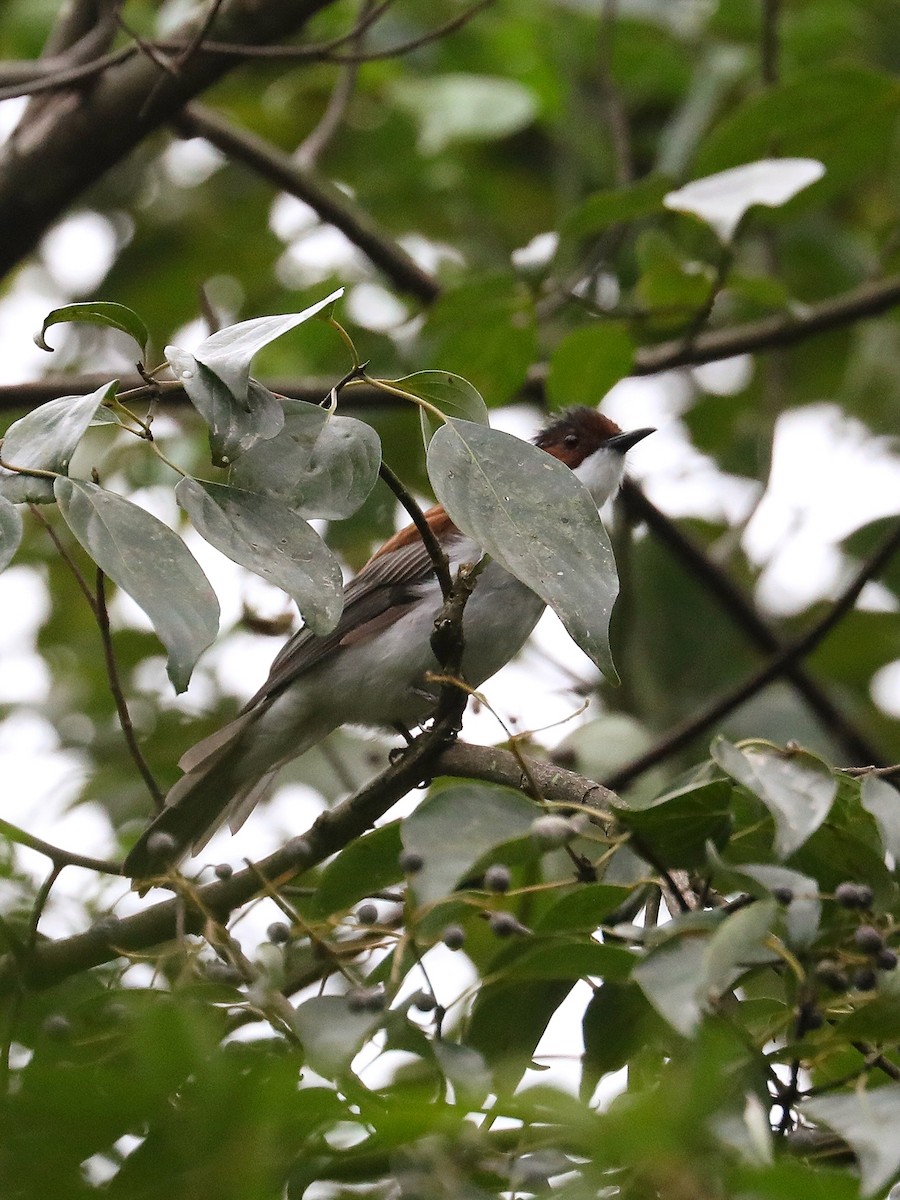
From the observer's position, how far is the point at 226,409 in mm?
2350

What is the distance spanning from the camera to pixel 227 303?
25.2 ft

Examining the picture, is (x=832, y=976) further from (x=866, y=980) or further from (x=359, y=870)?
(x=359, y=870)

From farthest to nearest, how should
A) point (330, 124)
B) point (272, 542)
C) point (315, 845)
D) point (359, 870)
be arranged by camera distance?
point (330, 124) → point (315, 845) → point (359, 870) → point (272, 542)

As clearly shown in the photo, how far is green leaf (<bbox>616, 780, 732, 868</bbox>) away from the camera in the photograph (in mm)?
2230

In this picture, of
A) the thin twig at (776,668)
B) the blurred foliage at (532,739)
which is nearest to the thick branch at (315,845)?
the blurred foliage at (532,739)

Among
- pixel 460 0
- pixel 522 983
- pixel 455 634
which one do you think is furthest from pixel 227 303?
pixel 522 983

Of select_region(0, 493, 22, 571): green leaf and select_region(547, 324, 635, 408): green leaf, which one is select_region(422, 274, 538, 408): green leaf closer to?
select_region(547, 324, 635, 408): green leaf

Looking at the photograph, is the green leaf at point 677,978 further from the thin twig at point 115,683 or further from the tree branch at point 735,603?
the tree branch at point 735,603

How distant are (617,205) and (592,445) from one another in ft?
3.53

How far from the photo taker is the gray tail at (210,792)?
4.12 meters

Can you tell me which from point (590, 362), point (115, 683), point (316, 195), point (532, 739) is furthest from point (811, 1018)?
point (316, 195)

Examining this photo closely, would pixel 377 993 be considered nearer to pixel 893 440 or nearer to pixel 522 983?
pixel 522 983

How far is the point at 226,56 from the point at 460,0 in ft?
10.3

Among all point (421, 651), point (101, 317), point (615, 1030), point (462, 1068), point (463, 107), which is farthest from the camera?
point (463, 107)
